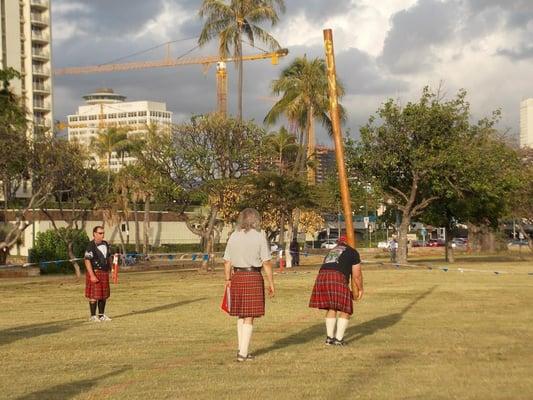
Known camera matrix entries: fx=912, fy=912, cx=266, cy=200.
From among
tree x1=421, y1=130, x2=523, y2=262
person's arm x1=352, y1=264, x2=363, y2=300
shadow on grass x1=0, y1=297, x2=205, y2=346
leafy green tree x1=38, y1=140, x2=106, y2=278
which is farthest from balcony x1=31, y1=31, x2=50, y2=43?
person's arm x1=352, y1=264, x2=363, y2=300

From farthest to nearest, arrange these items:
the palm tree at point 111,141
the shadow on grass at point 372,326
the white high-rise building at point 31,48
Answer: the white high-rise building at point 31,48 < the palm tree at point 111,141 < the shadow on grass at point 372,326

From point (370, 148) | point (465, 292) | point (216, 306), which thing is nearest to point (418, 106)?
point (370, 148)

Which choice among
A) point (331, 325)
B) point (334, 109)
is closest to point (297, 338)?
point (331, 325)

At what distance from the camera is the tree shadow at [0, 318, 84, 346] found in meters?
14.5

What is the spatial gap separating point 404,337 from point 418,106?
32.8 m

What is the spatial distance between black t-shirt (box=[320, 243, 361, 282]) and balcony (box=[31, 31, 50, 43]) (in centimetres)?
10894

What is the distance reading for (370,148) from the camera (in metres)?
46.9

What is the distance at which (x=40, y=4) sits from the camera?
116875mm

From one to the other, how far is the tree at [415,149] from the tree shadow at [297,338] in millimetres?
29918

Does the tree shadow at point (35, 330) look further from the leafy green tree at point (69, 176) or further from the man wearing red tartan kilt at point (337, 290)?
the leafy green tree at point (69, 176)

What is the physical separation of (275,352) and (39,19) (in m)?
112

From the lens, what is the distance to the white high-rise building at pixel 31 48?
355 feet

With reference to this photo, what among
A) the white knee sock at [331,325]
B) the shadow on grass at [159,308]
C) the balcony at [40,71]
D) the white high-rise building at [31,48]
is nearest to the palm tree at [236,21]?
the shadow on grass at [159,308]

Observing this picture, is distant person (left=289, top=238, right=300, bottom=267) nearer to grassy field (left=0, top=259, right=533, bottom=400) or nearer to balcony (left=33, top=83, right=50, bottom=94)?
grassy field (left=0, top=259, right=533, bottom=400)
